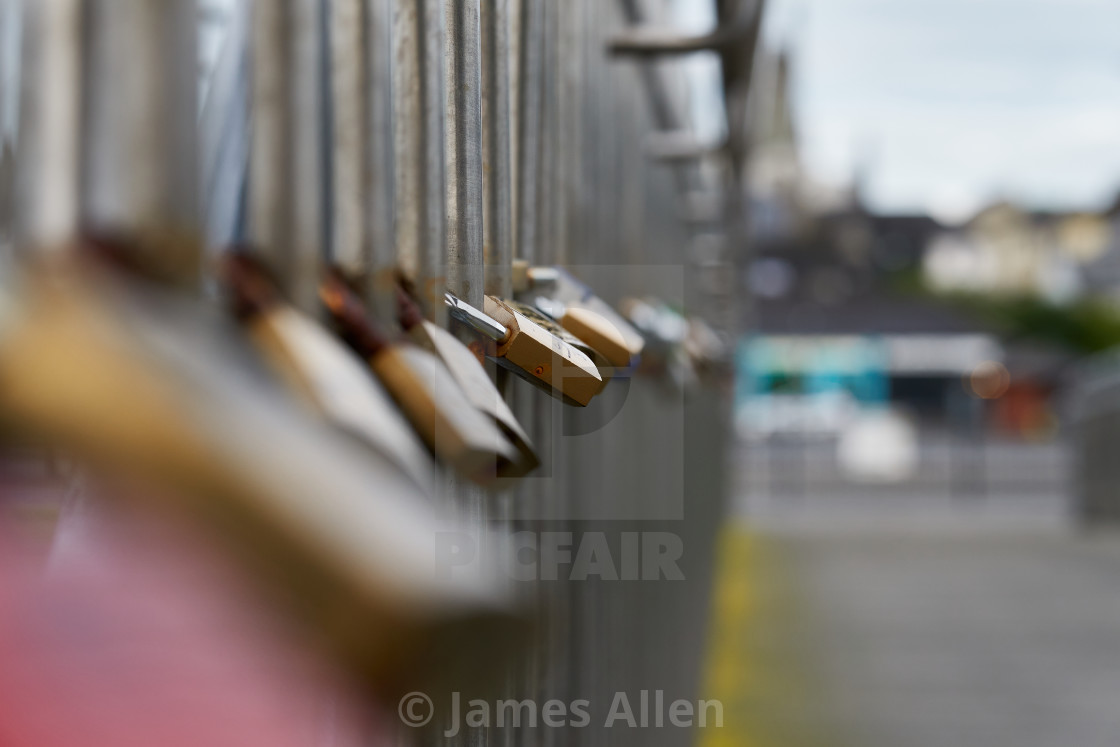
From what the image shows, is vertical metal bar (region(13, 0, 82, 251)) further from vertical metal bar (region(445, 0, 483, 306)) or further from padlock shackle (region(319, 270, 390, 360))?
vertical metal bar (region(445, 0, 483, 306))

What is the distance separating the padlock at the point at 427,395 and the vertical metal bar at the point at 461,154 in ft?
0.32

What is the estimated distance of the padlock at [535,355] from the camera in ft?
2.96

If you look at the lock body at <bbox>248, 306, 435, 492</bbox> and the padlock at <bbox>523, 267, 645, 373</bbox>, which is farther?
the padlock at <bbox>523, 267, 645, 373</bbox>

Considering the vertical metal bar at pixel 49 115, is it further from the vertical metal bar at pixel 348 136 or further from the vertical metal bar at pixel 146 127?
the vertical metal bar at pixel 348 136

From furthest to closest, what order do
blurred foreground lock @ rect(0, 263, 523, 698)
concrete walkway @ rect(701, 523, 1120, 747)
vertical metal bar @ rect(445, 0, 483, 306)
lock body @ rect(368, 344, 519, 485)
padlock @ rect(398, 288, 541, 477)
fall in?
concrete walkway @ rect(701, 523, 1120, 747) → vertical metal bar @ rect(445, 0, 483, 306) → padlock @ rect(398, 288, 541, 477) → lock body @ rect(368, 344, 519, 485) → blurred foreground lock @ rect(0, 263, 523, 698)

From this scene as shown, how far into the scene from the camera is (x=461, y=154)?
911 millimetres

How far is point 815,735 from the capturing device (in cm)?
525

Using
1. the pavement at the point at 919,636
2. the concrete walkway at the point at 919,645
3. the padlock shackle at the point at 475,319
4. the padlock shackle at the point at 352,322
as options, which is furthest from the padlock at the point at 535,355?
the concrete walkway at the point at 919,645

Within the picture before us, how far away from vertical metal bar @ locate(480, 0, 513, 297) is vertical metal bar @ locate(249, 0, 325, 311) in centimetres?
38

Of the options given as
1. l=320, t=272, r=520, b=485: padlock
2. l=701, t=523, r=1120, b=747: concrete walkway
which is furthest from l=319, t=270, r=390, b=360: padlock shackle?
l=701, t=523, r=1120, b=747: concrete walkway

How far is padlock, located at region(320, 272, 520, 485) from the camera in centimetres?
69

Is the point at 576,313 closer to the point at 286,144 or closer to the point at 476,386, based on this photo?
the point at 476,386

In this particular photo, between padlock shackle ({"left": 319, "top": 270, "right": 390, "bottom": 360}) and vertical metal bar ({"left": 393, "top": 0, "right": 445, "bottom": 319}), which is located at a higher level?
vertical metal bar ({"left": 393, "top": 0, "right": 445, "bottom": 319})

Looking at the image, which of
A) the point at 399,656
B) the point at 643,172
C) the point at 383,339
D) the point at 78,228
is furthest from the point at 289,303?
the point at 643,172
